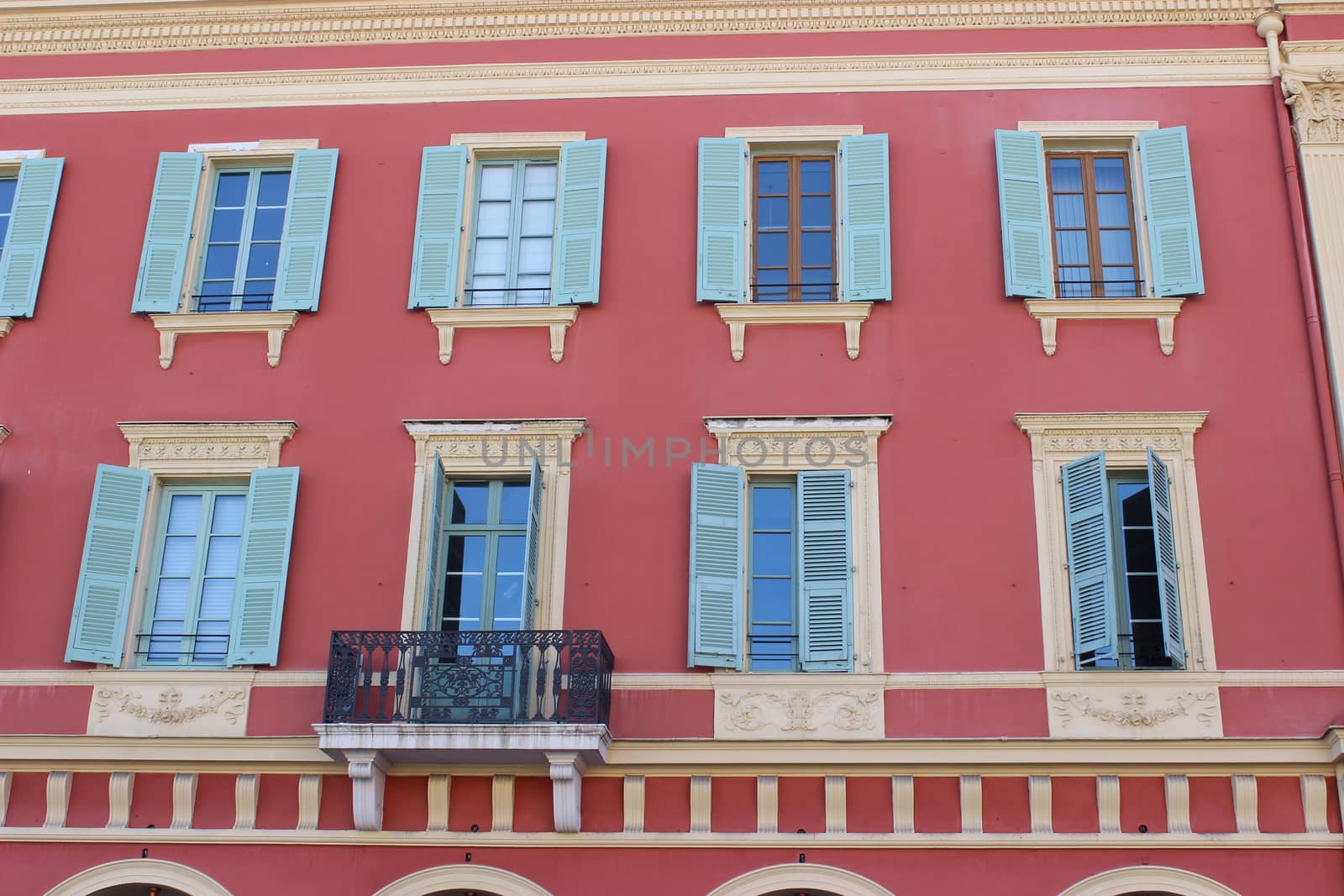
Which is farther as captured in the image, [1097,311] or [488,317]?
[488,317]

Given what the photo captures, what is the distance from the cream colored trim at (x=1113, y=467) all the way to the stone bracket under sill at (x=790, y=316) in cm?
178

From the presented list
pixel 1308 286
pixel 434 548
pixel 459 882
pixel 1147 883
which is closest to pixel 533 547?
pixel 434 548

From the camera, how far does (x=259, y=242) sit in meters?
16.4

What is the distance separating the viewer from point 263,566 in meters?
14.6

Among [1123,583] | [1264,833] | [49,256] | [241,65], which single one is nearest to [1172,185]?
[1123,583]

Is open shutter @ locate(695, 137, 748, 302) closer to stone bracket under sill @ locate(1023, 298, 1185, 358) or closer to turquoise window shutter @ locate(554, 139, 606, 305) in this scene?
turquoise window shutter @ locate(554, 139, 606, 305)

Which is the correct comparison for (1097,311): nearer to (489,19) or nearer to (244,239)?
(489,19)

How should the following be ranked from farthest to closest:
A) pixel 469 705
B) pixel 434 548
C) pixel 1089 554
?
1. pixel 434 548
2. pixel 1089 554
3. pixel 469 705

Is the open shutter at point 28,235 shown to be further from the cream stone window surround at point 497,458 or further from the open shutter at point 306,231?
the cream stone window surround at point 497,458

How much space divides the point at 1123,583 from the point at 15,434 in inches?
413

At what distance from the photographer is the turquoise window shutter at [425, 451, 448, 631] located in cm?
1448

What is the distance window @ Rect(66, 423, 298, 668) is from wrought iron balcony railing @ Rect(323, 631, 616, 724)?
1075 millimetres

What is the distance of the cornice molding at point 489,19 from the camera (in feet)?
54.4

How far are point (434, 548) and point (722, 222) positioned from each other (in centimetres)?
429
